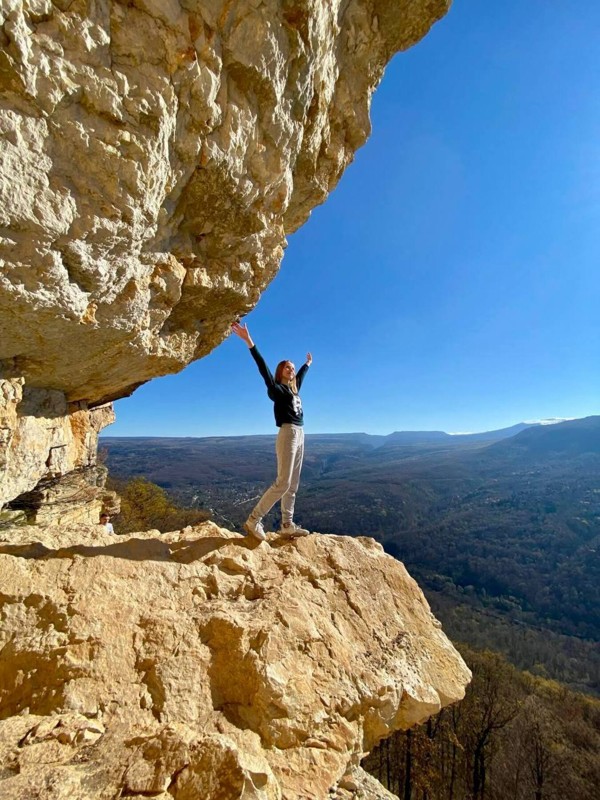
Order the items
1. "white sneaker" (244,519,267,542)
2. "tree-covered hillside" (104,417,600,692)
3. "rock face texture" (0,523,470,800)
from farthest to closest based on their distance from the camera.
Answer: "tree-covered hillside" (104,417,600,692) < "white sneaker" (244,519,267,542) < "rock face texture" (0,523,470,800)

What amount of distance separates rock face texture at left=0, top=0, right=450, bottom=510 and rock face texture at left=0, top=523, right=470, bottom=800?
106 inches

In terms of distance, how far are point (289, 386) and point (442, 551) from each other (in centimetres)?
11142

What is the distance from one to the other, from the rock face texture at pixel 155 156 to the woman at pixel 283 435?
1393 millimetres

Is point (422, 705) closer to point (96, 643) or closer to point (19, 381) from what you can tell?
point (96, 643)

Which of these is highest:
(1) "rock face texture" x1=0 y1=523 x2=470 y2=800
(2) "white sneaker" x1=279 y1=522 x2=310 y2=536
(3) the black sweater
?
(3) the black sweater

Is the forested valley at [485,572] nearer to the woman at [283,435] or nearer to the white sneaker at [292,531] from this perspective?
the white sneaker at [292,531]

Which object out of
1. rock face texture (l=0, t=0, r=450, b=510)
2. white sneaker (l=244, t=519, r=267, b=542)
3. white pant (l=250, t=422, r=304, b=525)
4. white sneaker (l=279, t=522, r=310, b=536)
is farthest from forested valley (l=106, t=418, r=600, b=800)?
rock face texture (l=0, t=0, r=450, b=510)

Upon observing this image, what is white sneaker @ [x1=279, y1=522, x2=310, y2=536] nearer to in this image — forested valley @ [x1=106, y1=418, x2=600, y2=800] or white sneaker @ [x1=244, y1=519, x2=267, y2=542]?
white sneaker @ [x1=244, y1=519, x2=267, y2=542]

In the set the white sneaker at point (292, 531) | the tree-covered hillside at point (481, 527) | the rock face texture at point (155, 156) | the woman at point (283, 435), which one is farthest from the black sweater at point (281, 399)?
the tree-covered hillside at point (481, 527)

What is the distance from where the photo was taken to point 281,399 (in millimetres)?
5531

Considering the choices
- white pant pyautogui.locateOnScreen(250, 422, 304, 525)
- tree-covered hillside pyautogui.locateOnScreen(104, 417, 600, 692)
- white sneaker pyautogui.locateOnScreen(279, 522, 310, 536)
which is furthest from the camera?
tree-covered hillside pyautogui.locateOnScreen(104, 417, 600, 692)

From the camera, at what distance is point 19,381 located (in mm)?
4844

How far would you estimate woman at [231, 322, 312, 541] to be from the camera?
5.44m

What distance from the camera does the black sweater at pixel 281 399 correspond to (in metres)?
5.47
